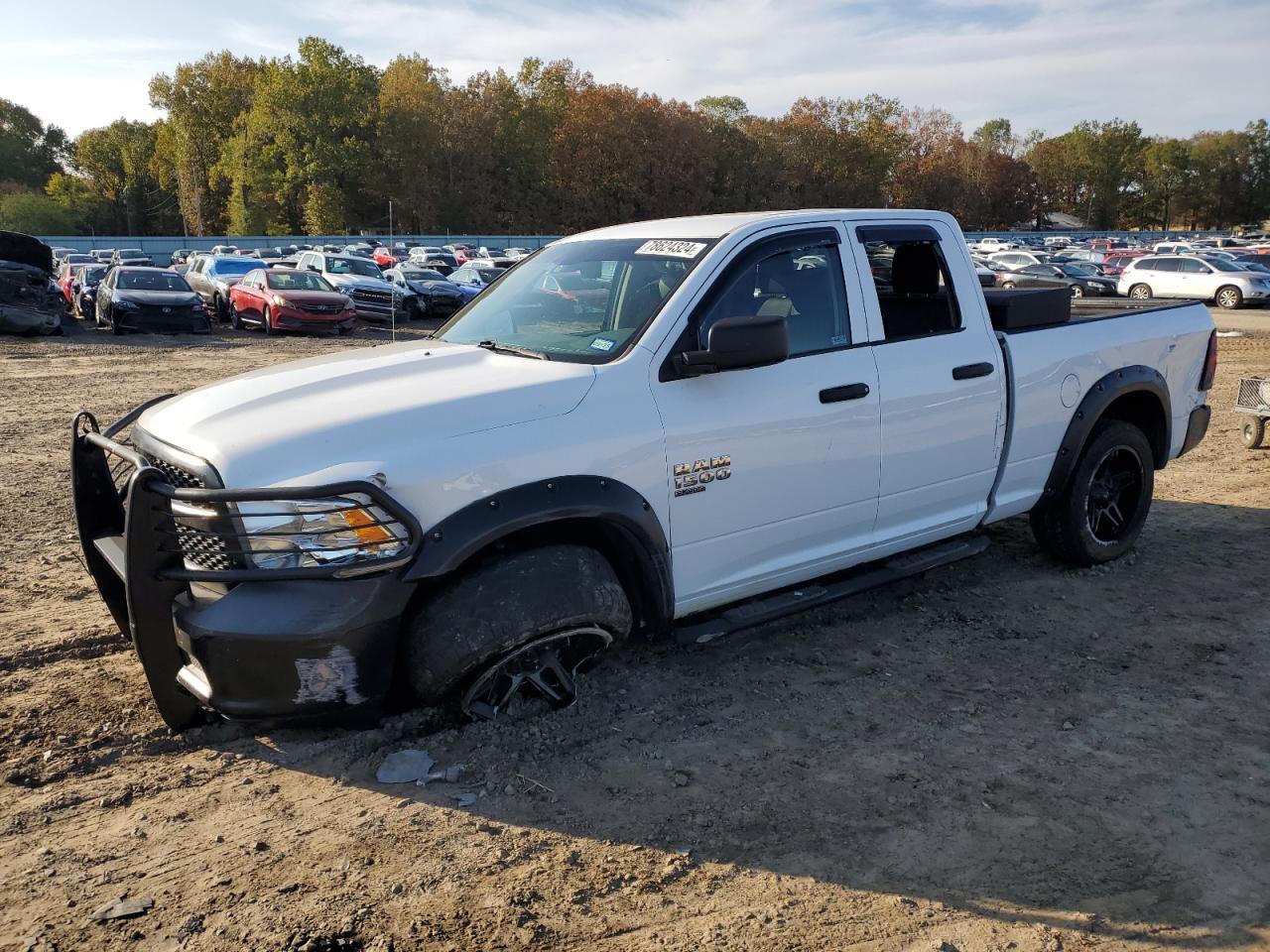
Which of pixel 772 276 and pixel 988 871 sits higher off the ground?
pixel 772 276

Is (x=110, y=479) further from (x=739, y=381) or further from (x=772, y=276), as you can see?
(x=772, y=276)

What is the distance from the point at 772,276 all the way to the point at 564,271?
976mm

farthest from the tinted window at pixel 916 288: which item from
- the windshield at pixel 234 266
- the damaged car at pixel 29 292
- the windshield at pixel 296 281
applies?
the windshield at pixel 234 266

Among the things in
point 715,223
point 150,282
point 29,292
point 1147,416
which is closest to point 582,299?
point 715,223

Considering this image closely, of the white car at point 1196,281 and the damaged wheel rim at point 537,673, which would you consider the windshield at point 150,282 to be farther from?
the white car at point 1196,281

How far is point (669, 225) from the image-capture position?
4.68m

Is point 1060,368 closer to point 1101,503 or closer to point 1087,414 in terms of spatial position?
point 1087,414

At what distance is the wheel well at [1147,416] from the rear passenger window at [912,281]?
5.10 ft

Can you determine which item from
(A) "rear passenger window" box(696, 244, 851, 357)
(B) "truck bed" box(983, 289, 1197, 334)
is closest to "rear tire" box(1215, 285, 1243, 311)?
(B) "truck bed" box(983, 289, 1197, 334)

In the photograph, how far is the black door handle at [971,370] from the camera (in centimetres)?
470

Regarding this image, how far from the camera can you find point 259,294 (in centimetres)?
2216

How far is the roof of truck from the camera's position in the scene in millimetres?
4316

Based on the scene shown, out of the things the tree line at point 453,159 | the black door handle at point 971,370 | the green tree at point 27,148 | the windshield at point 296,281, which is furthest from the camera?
the green tree at point 27,148

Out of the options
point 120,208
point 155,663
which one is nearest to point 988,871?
point 155,663
